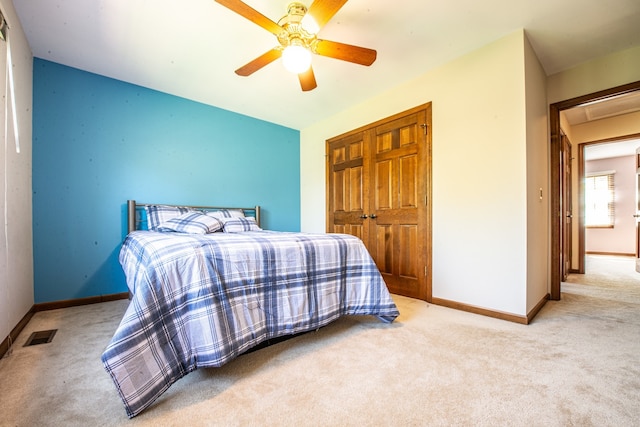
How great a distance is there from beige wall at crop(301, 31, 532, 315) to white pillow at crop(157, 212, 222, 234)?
7.56ft

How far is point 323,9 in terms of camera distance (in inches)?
64.5

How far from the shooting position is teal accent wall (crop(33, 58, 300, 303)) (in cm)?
258

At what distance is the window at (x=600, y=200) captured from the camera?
6.66m

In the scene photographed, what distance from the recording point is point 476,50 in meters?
2.45

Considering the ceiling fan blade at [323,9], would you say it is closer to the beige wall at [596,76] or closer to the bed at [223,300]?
the bed at [223,300]

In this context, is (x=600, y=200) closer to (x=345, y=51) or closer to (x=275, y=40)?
(x=345, y=51)

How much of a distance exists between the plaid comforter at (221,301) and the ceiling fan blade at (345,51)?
4.53 ft

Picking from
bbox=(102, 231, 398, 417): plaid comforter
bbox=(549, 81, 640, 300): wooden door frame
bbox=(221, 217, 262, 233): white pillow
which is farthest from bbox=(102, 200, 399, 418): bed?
bbox=(549, 81, 640, 300): wooden door frame

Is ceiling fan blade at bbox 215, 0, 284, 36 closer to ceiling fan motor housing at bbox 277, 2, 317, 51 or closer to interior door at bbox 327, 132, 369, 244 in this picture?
ceiling fan motor housing at bbox 277, 2, 317, 51

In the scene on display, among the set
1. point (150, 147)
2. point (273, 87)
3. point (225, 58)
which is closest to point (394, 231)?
point (273, 87)

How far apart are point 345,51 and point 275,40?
79cm

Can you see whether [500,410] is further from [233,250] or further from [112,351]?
[112,351]

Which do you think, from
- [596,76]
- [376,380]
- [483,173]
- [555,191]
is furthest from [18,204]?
[596,76]

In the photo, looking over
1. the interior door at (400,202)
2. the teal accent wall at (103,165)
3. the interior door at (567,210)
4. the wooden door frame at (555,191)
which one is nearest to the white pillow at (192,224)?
the teal accent wall at (103,165)
